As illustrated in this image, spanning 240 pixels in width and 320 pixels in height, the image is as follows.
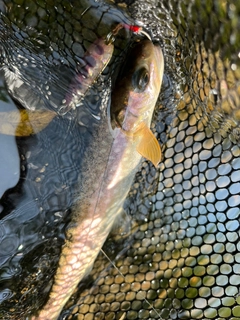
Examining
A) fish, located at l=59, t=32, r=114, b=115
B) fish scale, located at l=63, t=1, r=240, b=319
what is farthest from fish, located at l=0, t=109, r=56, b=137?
fish scale, located at l=63, t=1, r=240, b=319

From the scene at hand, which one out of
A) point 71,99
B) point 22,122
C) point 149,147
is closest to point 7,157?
point 22,122

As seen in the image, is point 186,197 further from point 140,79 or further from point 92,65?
point 92,65

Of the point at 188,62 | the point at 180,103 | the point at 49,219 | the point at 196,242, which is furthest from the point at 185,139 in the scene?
the point at 49,219

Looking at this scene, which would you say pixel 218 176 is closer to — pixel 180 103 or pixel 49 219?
pixel 180 103

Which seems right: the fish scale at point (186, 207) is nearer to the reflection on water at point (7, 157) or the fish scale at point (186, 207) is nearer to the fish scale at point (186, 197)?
the fish scale at point (186, 197)

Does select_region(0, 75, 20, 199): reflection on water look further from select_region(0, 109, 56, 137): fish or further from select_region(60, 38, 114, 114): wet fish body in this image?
select_region(60, 38, 114, 114): wet fish body

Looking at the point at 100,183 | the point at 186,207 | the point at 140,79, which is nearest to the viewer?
the point at 140,79
